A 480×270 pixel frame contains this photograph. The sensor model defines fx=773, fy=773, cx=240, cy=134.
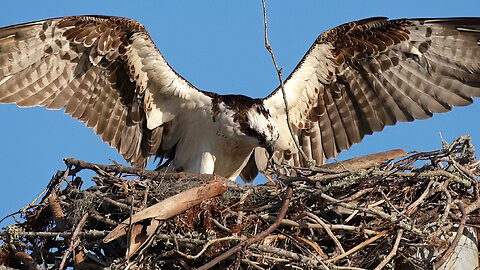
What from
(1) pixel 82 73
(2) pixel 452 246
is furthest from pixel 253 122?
(2) pixel 452 246

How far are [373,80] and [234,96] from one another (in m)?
1.67

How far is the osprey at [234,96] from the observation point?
7.64 meters

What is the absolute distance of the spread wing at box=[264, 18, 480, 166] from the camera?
320 inches

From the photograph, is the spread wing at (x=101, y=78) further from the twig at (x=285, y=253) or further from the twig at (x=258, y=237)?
the twig at (x=285, y=253)

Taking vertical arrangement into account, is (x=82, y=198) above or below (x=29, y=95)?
below

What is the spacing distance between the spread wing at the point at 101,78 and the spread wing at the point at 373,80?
3.93ft

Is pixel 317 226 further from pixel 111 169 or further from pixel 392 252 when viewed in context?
pixel 111 169

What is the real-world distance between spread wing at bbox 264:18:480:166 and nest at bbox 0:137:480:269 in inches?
74.8

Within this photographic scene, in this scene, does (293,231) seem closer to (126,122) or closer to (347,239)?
(347,239)

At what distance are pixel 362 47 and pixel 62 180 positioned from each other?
11.5 feet

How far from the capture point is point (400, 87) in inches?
334

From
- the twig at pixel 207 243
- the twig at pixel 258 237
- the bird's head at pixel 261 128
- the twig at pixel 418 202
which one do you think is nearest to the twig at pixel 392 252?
the twig at pixel 418 202

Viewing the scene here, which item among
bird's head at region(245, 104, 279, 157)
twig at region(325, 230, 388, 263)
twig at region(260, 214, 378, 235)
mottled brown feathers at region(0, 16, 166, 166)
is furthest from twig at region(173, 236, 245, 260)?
mottled brown feathers at region(0, 16, 166, 166)

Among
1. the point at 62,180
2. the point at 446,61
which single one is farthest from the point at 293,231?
the point at 446,61
